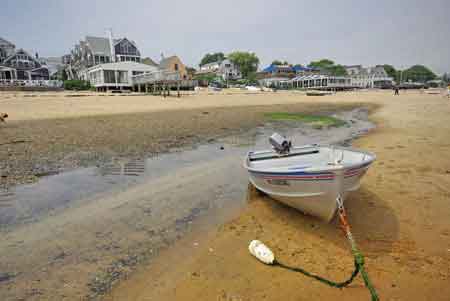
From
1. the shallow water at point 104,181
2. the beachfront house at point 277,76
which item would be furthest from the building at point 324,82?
the shallow water at point 104,181

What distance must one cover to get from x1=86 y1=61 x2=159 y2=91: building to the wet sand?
42.3 m

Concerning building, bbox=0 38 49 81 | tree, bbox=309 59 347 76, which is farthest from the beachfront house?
building, bbox=0 38 49 81

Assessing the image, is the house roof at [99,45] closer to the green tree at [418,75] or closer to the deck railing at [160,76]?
the deck railing at [160,76]

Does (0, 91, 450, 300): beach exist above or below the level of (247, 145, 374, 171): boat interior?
below

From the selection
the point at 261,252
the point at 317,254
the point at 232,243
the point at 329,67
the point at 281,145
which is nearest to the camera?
the point at 261,252

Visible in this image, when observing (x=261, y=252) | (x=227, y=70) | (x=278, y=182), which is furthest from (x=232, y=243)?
(x=227, y=70)

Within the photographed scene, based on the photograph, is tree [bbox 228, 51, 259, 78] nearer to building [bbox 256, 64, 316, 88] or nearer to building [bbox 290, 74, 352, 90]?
building [bbox 256, 64, 316, 88]

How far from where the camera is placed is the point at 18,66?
179 feet

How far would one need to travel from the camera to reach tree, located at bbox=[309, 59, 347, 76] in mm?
100512

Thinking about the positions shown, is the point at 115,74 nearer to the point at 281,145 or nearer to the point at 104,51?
the point at 104,51

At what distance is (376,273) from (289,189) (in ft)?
5.96

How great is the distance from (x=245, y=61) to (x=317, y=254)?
308ft

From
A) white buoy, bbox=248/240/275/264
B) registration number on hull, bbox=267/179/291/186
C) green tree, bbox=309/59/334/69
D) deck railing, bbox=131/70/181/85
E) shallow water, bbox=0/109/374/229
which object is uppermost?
green tree, bbox=309/59/334/69

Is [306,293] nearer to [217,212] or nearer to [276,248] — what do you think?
[276,248]
